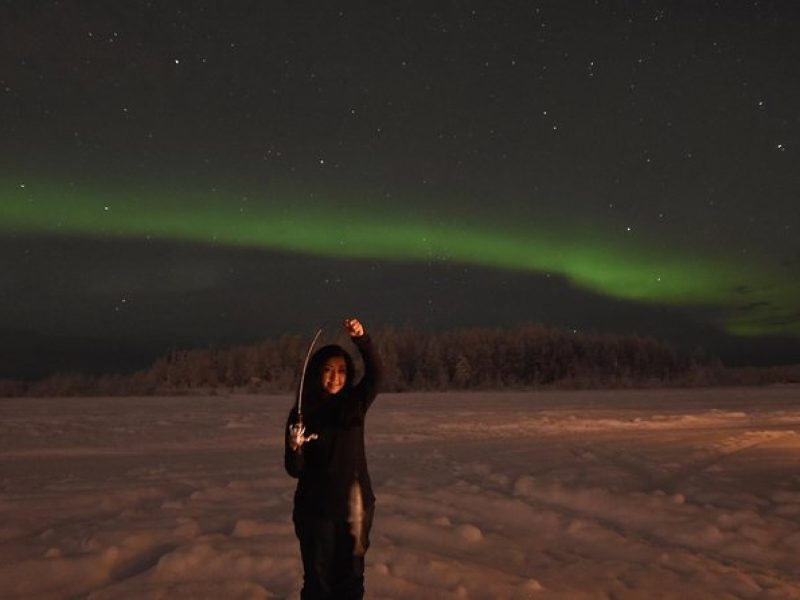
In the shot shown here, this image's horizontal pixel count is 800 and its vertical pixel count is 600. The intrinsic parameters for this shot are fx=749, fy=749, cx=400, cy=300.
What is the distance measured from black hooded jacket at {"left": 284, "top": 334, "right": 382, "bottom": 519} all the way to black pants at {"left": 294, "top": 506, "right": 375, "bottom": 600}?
0.07m

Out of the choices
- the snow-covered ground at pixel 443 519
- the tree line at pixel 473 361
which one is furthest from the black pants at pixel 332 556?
the tree line at pixel 473 361

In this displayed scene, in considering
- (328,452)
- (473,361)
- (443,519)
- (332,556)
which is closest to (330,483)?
(328,452)

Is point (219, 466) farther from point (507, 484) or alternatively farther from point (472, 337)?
point (472, 337)

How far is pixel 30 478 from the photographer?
430 inches

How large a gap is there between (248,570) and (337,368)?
267cm

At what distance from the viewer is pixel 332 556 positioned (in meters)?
4.20

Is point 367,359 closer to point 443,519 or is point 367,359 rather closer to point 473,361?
point 443,519

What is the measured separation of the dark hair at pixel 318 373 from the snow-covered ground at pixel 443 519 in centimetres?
207

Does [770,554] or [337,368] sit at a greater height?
[337,368]

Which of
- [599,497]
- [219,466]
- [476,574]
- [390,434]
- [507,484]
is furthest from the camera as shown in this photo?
[390,434]

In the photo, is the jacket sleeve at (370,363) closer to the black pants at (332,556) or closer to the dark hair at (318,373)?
the dark hair at (318,373)

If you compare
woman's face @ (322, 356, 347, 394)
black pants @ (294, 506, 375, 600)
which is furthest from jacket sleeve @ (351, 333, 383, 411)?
black pants @ (294, 506, 375, 600)

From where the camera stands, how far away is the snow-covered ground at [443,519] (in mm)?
5969

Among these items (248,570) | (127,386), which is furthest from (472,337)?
(248,570)
